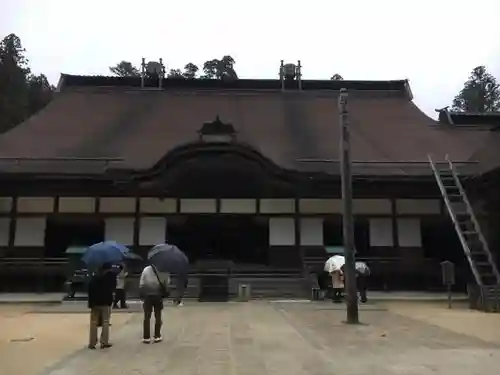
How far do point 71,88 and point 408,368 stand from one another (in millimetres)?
27322

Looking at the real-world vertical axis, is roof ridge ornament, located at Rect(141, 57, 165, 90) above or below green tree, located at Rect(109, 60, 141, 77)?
below

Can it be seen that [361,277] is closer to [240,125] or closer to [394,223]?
[394,223]

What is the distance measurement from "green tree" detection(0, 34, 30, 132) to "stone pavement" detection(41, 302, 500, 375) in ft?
106

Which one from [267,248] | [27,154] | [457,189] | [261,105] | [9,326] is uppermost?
[261,105]

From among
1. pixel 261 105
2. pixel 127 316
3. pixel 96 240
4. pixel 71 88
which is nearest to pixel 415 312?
pixel 127 316

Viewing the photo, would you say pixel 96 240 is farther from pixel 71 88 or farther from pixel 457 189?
pixel 457 189

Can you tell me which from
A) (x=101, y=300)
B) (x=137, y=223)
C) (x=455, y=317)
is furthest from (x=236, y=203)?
(x=101, y=300)

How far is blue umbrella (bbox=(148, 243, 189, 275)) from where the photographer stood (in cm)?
970

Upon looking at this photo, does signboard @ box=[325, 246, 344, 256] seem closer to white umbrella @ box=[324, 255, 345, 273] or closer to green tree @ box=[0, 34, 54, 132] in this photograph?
white umbrella @ box=[324, 255, 345, 273]

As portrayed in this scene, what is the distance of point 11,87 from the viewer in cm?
4366

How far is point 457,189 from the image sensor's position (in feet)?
72.2

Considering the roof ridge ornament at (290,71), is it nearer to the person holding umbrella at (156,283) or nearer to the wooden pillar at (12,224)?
the wooden pillar at (12,224)

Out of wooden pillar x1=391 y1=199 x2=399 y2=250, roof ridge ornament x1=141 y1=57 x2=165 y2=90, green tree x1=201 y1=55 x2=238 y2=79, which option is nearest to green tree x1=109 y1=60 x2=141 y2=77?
green tree x1=201 y1=55 x2=238 y2=79

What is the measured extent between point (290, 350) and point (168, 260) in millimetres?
2659
